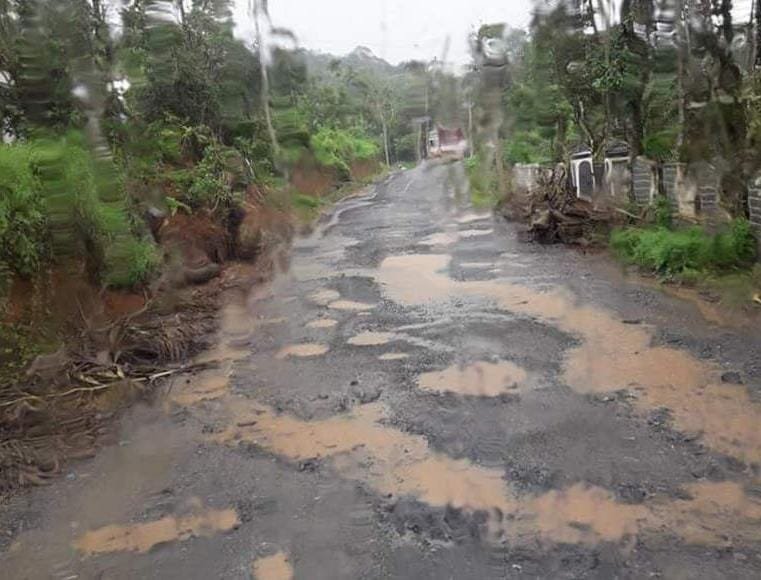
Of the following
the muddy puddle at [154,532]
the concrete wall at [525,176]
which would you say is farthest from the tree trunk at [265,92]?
the muddy puddle at [154,532]

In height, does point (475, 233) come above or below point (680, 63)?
below

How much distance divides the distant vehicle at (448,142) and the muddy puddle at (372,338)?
41.5 feet

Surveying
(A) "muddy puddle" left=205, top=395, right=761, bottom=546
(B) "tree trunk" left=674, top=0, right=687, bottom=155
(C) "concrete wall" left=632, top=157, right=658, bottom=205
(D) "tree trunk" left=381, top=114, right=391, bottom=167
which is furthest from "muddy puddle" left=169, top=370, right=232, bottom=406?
(D) "tree trunk" left=381, top=114, right=391, bottom=167

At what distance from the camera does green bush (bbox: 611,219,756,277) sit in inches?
399

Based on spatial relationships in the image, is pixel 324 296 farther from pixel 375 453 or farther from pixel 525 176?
pixel 525 176

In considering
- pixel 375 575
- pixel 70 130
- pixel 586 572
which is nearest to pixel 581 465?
pixel 586 572

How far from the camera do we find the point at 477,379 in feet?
24.9

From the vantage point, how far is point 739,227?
10.1 metres

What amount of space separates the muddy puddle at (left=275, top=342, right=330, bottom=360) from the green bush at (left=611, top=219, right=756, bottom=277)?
17.7ft

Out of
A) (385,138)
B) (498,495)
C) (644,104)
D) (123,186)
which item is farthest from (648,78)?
(385,138)

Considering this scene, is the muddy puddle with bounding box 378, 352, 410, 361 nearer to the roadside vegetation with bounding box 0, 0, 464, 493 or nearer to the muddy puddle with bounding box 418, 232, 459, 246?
the roadside vegetation with bounding box 0, 0, 464, 493

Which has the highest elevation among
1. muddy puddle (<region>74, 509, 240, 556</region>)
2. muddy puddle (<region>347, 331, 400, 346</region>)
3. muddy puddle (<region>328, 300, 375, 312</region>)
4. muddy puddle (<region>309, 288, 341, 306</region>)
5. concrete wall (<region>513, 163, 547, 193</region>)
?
concrete wall (<region>513, 163, 547, 193</region>)

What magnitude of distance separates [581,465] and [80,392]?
5.35m

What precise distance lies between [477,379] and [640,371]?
1.65m
